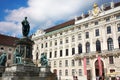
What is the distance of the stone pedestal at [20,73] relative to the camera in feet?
54.3

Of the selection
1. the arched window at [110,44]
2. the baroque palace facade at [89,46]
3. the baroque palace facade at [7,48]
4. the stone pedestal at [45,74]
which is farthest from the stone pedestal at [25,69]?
the baroque palace facade at [7,48]

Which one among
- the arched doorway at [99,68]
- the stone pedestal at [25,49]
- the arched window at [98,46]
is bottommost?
the arched doorway at [99,68]

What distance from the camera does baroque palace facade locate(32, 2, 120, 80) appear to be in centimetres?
3488

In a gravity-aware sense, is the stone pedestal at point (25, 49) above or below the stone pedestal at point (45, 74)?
above

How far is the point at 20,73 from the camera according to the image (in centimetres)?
1705

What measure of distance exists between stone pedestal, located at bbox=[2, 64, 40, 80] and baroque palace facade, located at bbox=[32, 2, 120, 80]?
49.2 ft

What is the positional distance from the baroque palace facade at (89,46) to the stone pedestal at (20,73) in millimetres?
15009

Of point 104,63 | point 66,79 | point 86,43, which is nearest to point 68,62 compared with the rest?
point 66,79

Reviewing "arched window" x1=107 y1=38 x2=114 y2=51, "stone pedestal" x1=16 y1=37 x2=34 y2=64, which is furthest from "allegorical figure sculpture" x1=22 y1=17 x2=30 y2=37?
"arched window" x1=107 y1=38 x2=114 y2=51

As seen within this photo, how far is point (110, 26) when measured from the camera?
36219mm

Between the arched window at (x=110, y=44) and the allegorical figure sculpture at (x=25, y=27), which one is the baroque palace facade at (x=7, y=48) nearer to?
the arched window at (x=110, y=44)

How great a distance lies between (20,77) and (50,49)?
32.9 metres

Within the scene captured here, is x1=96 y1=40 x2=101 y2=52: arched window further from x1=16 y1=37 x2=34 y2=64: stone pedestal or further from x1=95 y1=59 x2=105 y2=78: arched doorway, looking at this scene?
x1=16 y1=37 x2=34 y2=64: stone pedestal

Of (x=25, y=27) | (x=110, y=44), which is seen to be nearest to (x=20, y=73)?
(x=25, y=27)
